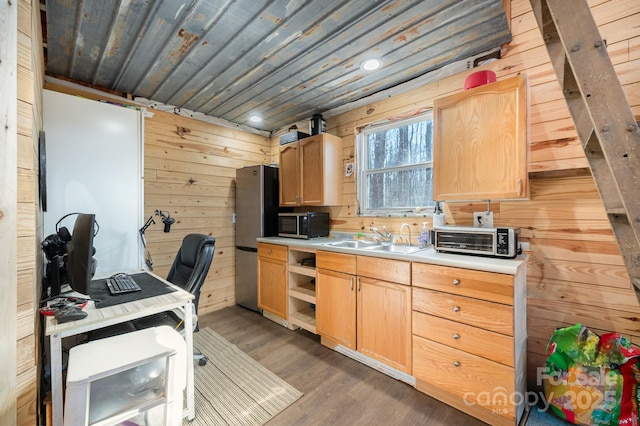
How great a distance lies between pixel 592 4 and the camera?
1.61m

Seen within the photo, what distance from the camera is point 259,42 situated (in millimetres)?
1869

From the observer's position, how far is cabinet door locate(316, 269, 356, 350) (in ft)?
7.09

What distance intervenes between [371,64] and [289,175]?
4.98 feet

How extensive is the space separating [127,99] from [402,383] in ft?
11.8

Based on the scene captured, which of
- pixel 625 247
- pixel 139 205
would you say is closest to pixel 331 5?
pixel 625 247

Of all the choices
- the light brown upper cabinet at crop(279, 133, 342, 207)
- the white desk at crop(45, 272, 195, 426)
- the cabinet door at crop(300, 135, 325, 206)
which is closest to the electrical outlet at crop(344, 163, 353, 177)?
the light brown upper cabinet at crop(279, 133, 342, 207)

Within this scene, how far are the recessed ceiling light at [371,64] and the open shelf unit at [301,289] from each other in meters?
1.67

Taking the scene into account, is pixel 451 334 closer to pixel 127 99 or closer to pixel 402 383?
pixel 402 383

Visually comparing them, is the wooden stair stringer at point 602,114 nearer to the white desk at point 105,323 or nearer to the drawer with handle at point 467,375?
the drawer with handle at point 467,375

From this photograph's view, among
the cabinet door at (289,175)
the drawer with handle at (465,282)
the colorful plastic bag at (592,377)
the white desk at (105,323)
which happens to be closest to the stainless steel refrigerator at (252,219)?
the cabinet door at (289,175)

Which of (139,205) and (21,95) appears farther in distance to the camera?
(139,205)

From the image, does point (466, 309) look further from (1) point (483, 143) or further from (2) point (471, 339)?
(1) point (483, 143)

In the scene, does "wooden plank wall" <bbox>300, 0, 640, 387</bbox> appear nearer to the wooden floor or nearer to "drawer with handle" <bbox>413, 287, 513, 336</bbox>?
"drawer with handle" <bbox>413, 287, 513, 336</bbox>

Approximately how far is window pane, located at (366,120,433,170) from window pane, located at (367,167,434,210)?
11 cm
